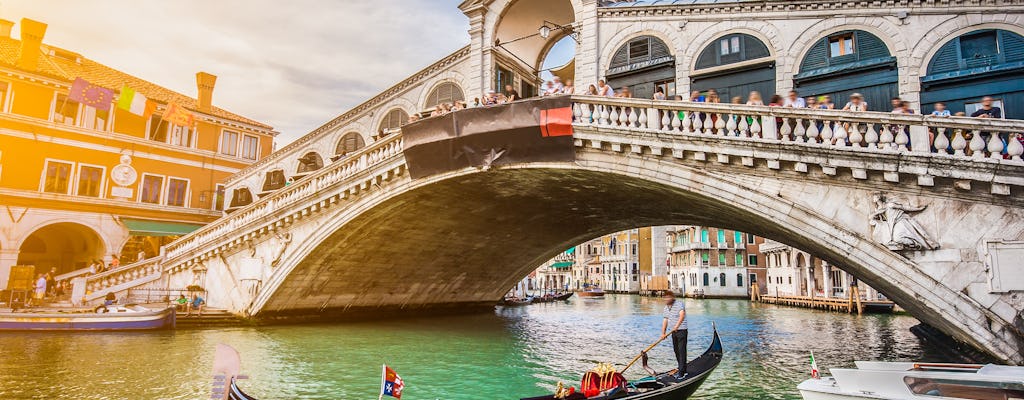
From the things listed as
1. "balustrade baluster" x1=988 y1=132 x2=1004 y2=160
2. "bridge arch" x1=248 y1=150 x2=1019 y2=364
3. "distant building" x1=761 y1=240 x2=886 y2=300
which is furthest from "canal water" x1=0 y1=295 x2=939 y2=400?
"distant building" x1=761 y1=240 x2=886 y2=300

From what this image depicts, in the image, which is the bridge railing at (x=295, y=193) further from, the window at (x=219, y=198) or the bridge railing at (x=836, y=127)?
the bridge railing at (x=836, y=127)

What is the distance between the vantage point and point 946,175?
936cm

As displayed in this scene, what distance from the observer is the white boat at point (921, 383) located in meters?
6.92

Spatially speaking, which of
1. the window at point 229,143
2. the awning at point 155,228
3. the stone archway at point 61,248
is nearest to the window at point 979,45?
the awning at point 155,228

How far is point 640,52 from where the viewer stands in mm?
15797

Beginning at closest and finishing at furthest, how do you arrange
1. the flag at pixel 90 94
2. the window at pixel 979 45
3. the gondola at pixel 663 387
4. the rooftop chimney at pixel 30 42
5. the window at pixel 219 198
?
the gondola at pixel 663 387
the window at pixel 979 45
the flag at pixel 90 94
the rooftop chimney at pixel 30 42
the window at pixel 219 198

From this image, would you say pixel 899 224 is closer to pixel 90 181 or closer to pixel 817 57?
pixel 817 57

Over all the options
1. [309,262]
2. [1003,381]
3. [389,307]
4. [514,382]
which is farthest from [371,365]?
[389,307]

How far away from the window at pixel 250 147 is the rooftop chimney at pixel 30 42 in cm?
863

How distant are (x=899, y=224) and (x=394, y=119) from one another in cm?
1660

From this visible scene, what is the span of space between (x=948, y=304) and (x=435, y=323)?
17.7 metres

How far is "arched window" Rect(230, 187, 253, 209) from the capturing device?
1024 inches

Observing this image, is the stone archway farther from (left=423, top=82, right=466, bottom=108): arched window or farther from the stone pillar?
(left=423, top=82, right=466, bottom=108): arched window

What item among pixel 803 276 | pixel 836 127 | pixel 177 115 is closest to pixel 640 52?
pixel 836 127
